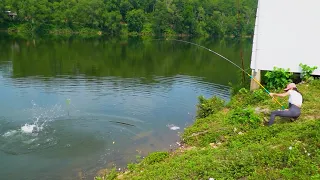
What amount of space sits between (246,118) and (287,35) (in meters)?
5.83

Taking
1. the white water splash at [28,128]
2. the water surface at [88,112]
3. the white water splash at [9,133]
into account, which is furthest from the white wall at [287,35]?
the white water splash at [9,133]

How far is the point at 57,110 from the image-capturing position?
680 inches

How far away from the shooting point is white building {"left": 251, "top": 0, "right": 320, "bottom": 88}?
14.7 meters

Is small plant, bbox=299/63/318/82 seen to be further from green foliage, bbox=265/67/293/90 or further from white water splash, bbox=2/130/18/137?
white water splash, bbox=2/130/18/137

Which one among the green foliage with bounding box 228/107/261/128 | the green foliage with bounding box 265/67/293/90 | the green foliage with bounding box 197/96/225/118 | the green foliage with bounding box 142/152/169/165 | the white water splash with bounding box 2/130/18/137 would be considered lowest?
the white water splash with bounding box 2/130/18/137

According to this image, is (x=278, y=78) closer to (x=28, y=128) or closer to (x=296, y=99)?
(x=296, y=99)

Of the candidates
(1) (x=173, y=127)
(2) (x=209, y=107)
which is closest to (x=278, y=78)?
(2) (x=209, y=107)

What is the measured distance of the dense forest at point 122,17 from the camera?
253ft

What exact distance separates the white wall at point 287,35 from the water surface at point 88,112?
16.9ft

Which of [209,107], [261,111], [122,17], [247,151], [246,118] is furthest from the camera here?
[122,17]

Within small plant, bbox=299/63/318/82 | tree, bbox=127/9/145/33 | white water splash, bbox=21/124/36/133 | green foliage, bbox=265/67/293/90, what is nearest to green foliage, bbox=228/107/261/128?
green foliage, bbox=265/67/293/90

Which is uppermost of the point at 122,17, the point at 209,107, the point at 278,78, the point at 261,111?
the point at 122,17

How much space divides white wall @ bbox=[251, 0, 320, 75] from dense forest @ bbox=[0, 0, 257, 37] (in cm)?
6415

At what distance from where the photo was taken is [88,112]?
17.2 metres
